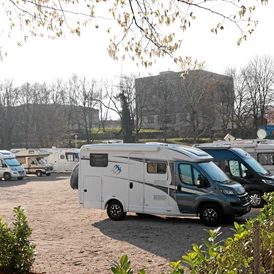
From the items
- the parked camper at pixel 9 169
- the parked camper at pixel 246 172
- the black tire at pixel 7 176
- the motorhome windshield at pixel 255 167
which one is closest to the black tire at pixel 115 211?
the parked camper at pixel 246 172

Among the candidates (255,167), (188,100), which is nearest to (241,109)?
(188,100)

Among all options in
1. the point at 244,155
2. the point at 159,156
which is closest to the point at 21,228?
the point at 159,156

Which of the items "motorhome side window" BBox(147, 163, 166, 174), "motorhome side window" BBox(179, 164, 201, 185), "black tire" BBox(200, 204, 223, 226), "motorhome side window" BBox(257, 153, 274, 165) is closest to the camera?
"black tire" BBox(200, 204, 223, 226)

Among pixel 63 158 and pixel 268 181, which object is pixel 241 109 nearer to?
pixel 63 158

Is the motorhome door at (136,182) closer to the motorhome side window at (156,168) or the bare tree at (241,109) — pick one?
the motorhome side window at (156,168)

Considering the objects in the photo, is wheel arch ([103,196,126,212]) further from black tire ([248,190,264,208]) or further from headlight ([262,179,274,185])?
headlight ([262,179,274,185])

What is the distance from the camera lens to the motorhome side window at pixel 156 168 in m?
13.1

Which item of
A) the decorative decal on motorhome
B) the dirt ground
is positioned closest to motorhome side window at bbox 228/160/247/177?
the dirt ground

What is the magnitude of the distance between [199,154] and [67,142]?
188 feet

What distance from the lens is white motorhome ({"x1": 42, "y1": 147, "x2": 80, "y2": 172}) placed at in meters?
41.3

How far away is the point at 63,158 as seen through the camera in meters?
41.9

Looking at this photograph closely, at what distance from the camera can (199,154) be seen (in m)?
13.2

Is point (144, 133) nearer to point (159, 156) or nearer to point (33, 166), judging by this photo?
point (33, 166)

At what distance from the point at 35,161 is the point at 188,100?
2759 centimetres
